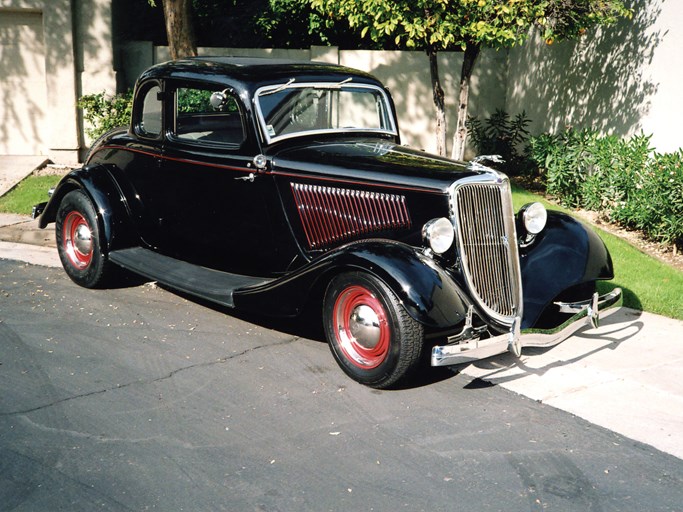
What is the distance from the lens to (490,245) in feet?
16.1

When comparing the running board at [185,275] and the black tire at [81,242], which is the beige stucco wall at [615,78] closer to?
the running board at [185,275]

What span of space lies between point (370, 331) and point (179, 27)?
7.46 meters

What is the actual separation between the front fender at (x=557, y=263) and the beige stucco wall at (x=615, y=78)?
3.65 meters

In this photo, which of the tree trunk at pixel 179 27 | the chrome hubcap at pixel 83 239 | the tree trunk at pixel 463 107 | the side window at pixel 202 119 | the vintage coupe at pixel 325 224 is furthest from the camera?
the tree trunk at pixel 179 27

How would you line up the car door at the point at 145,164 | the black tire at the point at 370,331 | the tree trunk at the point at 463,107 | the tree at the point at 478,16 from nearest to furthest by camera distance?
1. the black tire at the point at 370,331
2. the car door at the point at 145,164
3. the tree at the point at 478,16
4. the tree trunk at the point at 463,107

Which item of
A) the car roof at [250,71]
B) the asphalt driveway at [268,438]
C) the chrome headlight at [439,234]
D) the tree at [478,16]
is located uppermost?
the tree at [478,16]

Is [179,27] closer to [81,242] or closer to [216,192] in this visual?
[81,242]

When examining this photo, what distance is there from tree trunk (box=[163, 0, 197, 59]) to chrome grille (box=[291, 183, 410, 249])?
247 inches

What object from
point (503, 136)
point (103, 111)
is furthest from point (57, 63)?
point (503, 136)

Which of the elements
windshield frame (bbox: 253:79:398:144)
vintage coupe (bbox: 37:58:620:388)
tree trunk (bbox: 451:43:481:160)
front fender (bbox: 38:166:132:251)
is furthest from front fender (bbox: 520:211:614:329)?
tree trunk (bbox: 451:43:481:160)

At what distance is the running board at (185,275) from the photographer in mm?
5414

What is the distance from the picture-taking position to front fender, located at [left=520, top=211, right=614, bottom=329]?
16.6ft

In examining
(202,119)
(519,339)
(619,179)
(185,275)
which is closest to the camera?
(519,339)

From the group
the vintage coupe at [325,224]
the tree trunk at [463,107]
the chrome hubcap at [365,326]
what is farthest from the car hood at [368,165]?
the tree trunk at [463,107]
